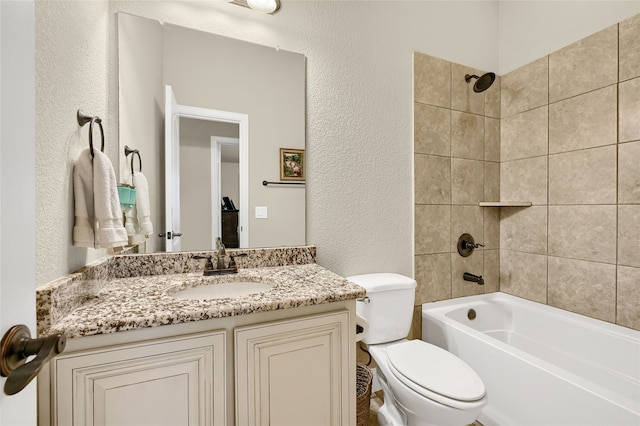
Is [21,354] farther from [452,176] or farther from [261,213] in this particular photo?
[452,176]

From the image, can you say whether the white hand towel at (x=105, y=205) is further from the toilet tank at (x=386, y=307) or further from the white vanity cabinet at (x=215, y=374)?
the toilet tank at (x=386, y=307)

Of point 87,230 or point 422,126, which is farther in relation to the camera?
point 422,126

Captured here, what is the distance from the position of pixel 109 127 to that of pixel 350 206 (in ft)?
4.05

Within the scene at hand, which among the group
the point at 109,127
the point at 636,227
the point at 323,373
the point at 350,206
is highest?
the point at 109,127

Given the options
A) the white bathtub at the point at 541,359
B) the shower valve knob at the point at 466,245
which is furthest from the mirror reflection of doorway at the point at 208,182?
the shower valve knob at the point at 466,245

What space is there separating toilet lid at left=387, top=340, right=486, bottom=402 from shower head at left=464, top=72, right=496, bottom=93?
1.71m

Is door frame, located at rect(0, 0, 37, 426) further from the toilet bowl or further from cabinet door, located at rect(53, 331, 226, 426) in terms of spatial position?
the toilet bowl

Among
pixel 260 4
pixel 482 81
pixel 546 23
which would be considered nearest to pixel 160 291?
pixel 260 4

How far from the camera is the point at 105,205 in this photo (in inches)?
36.8

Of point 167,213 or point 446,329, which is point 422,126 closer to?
point 446,329

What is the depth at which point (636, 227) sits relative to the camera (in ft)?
5.14

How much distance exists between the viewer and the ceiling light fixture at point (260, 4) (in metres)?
1.44

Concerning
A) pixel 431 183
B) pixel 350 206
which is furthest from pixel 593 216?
pixel 350 206

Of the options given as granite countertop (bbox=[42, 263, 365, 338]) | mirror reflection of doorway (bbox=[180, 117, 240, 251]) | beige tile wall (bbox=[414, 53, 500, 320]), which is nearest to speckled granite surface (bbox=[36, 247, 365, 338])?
granite countertop (bbox=[42, 263, 365, 338])
